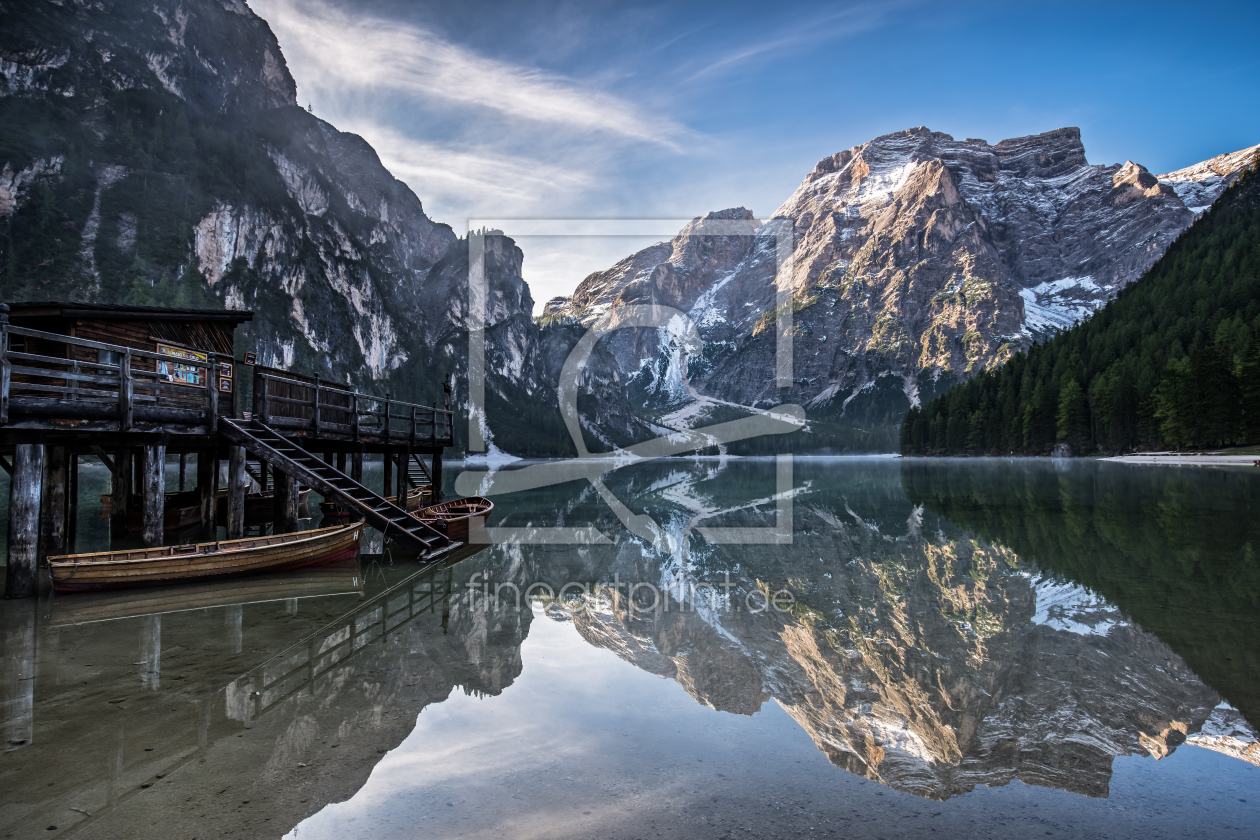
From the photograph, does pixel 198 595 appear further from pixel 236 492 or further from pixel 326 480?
pixel 326 480

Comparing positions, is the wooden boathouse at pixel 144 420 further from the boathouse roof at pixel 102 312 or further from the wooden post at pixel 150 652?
the wooden post at pixel 150 652

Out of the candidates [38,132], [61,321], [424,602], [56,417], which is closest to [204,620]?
[424,602]

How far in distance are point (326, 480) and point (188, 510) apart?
1059cm

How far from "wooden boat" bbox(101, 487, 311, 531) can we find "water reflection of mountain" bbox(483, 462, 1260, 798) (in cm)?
1624

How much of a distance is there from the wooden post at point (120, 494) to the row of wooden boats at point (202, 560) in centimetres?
1196

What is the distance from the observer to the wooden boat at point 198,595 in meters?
14.0

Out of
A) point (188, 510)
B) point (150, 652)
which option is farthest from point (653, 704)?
point (188, 510)

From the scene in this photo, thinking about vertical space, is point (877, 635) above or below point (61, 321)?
below

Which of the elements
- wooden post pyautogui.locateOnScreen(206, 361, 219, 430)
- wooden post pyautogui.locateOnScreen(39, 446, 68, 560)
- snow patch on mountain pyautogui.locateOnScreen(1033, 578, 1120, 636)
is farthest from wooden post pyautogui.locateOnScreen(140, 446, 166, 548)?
snow patch on mountain pyautogui.locateOnScreen(1033, 578, 1120, 636)

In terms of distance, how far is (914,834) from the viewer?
5.72 m

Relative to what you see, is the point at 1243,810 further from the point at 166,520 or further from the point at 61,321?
the point at 166,520

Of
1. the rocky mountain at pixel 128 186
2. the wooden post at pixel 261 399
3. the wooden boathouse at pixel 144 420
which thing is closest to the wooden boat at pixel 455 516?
the wooden boathouse at pixel 144 420

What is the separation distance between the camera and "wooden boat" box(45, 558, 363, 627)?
13977 millimetres

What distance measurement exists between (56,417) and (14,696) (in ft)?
30.9
